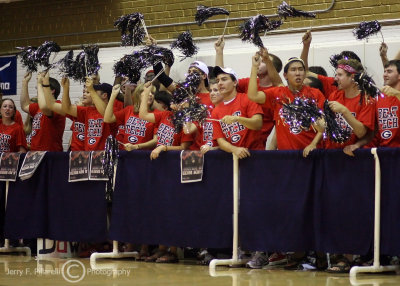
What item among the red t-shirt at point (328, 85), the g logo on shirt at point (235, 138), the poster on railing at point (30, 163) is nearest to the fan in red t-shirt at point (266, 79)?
the g logo on shirt at point (235, 138)

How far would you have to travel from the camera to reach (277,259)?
7.86m

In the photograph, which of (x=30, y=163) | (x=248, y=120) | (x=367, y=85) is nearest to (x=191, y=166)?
(x=248, y=120)

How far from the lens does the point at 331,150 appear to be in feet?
23.8

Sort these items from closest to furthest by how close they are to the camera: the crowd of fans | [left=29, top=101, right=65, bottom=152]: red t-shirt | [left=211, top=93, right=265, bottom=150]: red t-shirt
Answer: the crowd of fans
[left=211, top=93, right=265, bottom=150]: red t-shirt
[left=29, top=101, right=65, bottom=152]: red t-shirt

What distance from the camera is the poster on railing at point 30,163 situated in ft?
30.5

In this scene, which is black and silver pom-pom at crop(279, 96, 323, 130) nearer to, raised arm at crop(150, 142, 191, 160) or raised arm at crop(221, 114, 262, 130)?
raised arm at crop(221, 114, 262, 130)

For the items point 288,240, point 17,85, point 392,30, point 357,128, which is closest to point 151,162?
point 288,240

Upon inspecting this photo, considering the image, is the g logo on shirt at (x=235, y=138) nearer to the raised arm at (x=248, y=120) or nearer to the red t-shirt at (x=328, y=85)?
the raised arm at (x=248, y=120)

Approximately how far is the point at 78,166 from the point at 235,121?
6.97ft

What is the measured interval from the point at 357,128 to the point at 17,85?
289 inches

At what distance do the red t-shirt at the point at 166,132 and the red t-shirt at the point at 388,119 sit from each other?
2.32 m

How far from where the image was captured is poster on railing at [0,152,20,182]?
959 centimetres

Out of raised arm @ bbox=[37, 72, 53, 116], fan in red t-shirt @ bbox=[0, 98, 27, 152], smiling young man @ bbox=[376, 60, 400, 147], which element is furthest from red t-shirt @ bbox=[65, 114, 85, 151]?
smiling young man @ bbox=[376, 60, 400, 147]

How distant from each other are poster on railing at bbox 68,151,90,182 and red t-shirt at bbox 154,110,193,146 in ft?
2.75
